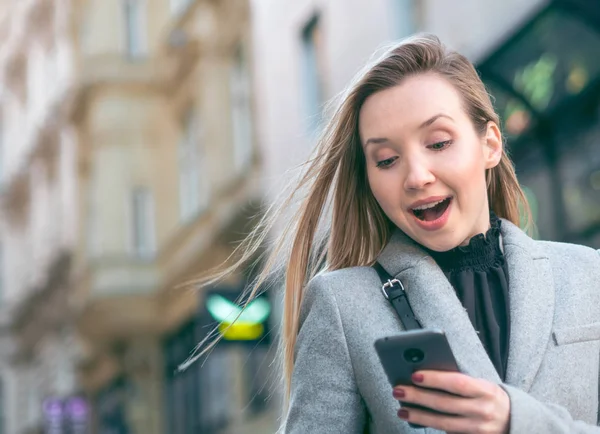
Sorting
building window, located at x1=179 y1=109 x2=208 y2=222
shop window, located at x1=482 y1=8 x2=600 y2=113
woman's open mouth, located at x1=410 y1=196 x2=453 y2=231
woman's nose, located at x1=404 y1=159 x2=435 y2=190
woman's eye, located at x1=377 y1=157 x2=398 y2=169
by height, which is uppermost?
shop window, located at x1=482 y1=8 x2=600 y2=113

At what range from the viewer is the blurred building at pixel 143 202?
2022 centimetres

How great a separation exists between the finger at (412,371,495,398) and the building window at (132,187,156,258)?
23044 millimetres

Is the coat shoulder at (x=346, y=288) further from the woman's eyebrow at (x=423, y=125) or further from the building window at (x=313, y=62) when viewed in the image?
the building window at (x=313, y=62)

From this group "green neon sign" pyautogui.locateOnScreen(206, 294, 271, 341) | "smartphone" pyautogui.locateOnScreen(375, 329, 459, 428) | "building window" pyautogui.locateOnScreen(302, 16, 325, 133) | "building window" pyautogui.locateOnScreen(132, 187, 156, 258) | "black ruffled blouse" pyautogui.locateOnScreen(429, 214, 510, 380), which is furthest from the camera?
"building window" pyautogui.locateOnScreen(132, 187, 156, 258)

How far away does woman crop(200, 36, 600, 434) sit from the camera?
2391 mm

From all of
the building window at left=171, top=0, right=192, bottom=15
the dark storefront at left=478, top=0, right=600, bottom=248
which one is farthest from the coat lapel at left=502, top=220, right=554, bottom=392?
the building window at left=171, top=0, right=192, bottom=15

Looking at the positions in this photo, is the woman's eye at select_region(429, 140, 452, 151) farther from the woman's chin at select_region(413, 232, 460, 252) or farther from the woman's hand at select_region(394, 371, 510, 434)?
the woman's hand at select_region(394, 371, 510, 434)

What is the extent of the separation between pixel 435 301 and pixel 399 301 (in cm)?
9

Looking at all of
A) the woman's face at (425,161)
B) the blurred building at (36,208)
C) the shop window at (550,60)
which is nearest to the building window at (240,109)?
the blurred building at (36,208)

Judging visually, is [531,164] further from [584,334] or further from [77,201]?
[77,201]

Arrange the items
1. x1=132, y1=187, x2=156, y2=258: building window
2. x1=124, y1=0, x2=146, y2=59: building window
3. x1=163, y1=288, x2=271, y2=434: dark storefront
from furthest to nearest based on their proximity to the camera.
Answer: x1=124, y1=0, x2=146, y2=59: building window < x1=132, y1=187, x2=156, y2=258: building window < x1=163, y1=288, x2=271, y2=434: dark storefront

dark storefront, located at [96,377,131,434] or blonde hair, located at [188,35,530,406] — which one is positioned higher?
blonde hair, located at [188,35,530,406]

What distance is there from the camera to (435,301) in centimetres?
245

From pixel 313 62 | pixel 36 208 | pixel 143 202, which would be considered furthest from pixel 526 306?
pixel 36 208
